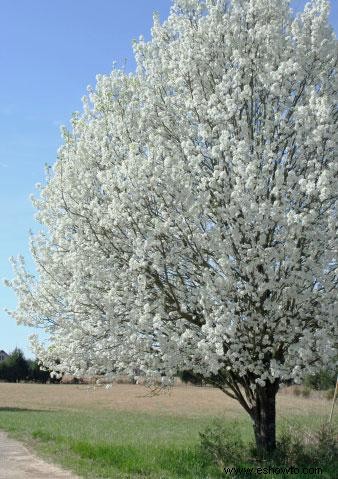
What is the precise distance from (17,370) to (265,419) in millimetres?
94753

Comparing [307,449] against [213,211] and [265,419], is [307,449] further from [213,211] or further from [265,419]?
[213,211]

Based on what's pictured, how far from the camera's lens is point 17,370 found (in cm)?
10200

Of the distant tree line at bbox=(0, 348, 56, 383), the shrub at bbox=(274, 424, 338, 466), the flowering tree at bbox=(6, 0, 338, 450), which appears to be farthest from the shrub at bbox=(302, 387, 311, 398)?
the distant tree line at bbox=(0, 348, 56, 383)

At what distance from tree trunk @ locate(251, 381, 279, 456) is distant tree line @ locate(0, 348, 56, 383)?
9259 cm

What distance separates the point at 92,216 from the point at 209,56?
4489 millimetres

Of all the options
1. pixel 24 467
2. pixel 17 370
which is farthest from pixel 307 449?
pixel 17 370

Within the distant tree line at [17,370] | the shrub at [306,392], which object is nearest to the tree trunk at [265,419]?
the shrub at [306,392]

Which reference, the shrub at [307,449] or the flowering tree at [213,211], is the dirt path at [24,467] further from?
the shrub at [307,449]

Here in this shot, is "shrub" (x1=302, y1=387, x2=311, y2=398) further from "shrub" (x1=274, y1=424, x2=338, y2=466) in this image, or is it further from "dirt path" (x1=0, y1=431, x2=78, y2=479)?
"shrub" (x1=274, y1=424, x2=338, y2=466)

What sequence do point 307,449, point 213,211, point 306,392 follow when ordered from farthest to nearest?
point 306,392 < point 307,449 < point 213,211

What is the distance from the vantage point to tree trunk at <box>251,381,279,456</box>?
13.5 metres

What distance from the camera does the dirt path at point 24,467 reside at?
12.3 metres

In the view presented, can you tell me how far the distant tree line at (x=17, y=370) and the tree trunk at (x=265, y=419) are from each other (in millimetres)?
92589

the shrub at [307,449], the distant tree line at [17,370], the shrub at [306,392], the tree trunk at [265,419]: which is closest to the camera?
the shrub at [307,449]
